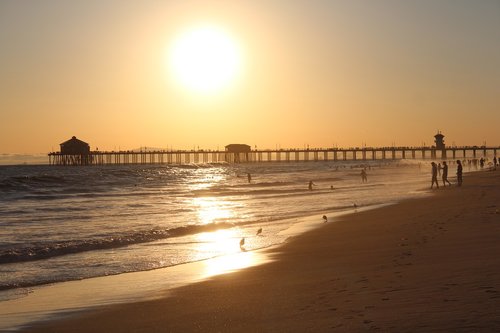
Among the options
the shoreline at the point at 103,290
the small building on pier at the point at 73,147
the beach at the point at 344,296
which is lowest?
the shoreline at the point at 103,290

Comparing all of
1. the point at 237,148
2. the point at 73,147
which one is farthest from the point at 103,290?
the point at 237,148

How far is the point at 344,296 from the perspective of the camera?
21.6 ft

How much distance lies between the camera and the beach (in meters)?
5.43

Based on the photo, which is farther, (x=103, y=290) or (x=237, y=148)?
(x=237, y=148)

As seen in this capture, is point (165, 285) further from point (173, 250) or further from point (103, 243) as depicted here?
point (103, 243)

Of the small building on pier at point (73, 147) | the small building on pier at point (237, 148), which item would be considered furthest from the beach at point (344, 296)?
the small building on pier at point (237, 148)

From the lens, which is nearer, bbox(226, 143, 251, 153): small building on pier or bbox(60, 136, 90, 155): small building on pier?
bbox(60, 136, 90, 155): small building on pier

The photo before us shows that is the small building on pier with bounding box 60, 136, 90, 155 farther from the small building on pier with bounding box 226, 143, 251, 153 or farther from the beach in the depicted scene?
the beach

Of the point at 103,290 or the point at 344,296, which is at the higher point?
the point at 344,296

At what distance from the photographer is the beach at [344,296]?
5434mm

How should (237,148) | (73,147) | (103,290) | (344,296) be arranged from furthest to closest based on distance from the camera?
(237,148), (73,147), (103,290), (344,296)

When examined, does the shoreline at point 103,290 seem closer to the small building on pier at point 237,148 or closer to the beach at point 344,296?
the beach at point 344,296

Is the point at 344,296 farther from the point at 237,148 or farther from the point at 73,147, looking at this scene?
the point at 237,148

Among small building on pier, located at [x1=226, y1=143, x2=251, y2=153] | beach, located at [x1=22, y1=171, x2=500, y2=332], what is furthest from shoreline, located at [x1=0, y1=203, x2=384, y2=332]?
small building on pier, located at [x1=226, y1=143, x2=251, y2=153]
